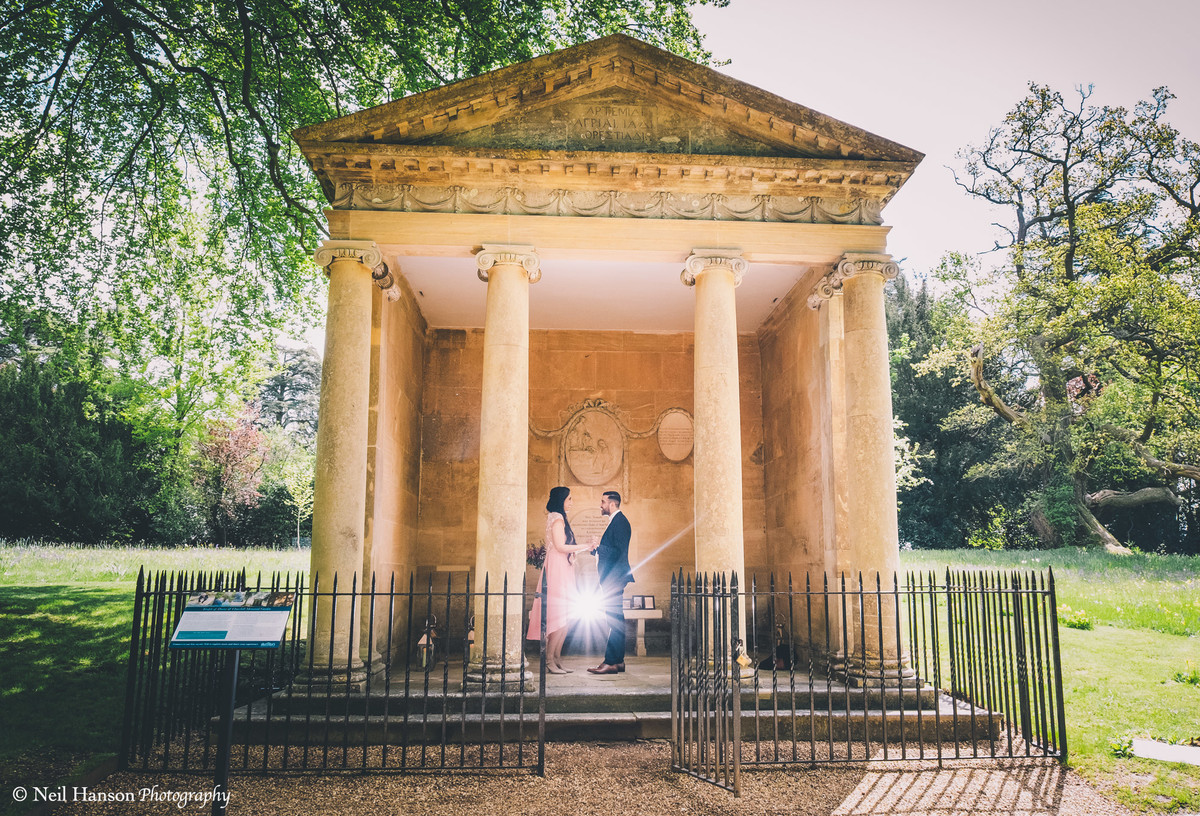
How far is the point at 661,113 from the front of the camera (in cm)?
938

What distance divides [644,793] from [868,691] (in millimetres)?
3094

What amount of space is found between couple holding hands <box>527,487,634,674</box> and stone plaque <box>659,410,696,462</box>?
143 inches

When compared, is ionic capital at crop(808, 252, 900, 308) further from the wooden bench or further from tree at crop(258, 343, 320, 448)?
tree at crop(258, 343, 320, 448)

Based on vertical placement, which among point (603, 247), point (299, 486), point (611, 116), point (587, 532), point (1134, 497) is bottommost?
point (587, 532)

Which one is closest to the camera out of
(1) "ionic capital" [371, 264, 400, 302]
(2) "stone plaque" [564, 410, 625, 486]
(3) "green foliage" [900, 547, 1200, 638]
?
(1) "ionic capital" [371, 264, 400, 302]

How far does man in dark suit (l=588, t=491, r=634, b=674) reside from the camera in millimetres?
9352

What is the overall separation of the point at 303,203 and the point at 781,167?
9.87m

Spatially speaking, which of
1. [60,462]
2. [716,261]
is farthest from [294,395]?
[716,261]

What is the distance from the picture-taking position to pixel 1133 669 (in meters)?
9.54

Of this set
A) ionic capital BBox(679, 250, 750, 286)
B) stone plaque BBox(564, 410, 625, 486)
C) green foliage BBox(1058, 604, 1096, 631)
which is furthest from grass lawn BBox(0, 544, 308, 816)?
green foliage BBox(1058, 604, 1096, 631)

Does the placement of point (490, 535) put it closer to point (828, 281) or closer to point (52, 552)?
point (828, 281)

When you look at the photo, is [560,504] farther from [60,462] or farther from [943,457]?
[943,457]

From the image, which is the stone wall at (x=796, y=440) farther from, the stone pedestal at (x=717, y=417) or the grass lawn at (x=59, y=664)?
the grass lawn at (x=59, y=664)

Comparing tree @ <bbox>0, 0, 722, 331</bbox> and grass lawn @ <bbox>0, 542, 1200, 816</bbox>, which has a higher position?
tree @ <bbox>0, 0, 722, 331</bbox>
